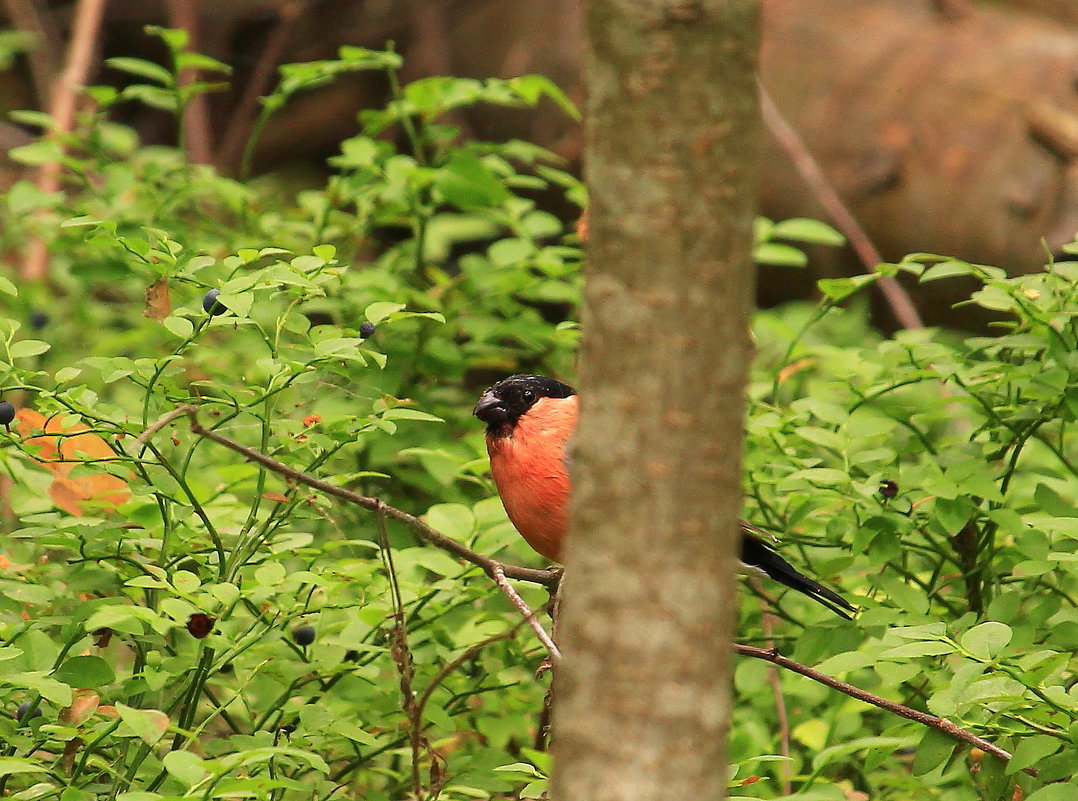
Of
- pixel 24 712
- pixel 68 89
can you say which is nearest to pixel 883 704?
pixel 24 712

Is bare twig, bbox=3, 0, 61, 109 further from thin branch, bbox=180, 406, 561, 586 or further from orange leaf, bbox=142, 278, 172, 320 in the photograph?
thin branch, bbox=180, 406, 561, 586

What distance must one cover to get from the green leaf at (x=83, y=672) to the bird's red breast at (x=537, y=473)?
31.4 inches

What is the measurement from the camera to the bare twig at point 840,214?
4309mm

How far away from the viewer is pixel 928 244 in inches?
178

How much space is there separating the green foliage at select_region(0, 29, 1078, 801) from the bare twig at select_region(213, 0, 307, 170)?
2900mm

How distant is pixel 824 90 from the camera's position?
4812 millimetres

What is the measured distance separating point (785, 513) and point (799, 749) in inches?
24.1

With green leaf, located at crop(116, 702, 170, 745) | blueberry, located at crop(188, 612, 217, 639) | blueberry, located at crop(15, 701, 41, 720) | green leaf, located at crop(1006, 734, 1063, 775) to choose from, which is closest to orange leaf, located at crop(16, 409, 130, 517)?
blueberry, located at crop(15, 701, 41, 720)

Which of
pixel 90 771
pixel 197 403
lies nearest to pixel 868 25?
pixel 197 403

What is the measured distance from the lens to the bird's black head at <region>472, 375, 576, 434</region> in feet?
7.64

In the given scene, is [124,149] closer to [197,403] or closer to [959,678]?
[197,403]

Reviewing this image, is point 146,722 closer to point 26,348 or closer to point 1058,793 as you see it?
point 26,348

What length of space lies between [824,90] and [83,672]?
13.0 ft

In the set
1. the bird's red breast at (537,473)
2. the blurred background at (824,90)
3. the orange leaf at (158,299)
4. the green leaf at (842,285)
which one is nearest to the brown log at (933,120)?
the blurred background at (824,90)
